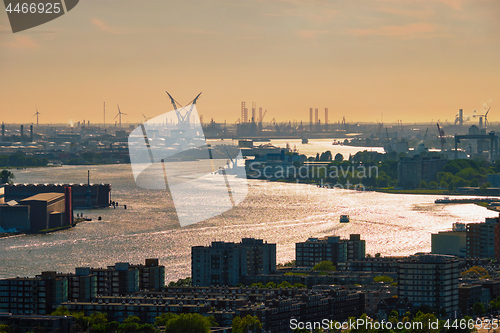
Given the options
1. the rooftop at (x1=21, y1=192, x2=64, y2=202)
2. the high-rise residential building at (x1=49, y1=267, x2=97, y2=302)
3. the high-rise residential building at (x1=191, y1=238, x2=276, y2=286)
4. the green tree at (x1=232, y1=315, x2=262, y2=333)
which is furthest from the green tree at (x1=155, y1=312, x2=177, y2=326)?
the rooftop at (x1=21, y1=192, x2=64, y2=202)

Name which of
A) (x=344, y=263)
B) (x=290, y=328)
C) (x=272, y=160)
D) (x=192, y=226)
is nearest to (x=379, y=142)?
(x=272, y=160)

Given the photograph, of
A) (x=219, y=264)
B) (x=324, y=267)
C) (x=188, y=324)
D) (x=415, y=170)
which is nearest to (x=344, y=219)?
(x=324, y=267)

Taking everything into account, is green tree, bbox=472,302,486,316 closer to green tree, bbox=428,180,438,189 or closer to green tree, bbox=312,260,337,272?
green tree, bbox=312,260,337,272

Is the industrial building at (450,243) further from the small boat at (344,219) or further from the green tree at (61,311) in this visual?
the green tree at (61,311)

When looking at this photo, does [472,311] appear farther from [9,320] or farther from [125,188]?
[125,188]

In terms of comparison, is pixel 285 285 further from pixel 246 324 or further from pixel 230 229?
pixel 230 229

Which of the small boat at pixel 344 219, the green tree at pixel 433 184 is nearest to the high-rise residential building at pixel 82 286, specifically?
the small boat at pixel 344 219
